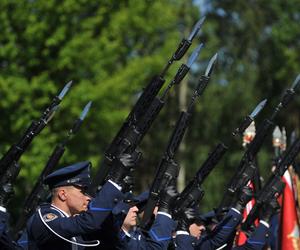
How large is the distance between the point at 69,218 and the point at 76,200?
39cm

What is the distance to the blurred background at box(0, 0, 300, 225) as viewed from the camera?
→ 21766 mm

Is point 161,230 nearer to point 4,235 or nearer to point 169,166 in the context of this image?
point 169,166

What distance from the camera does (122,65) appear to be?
84.8 ft

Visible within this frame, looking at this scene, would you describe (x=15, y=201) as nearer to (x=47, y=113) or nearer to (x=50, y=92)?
(x=50, y=92)

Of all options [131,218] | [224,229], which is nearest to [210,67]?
[224,229]

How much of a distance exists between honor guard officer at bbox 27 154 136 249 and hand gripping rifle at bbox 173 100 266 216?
108cm

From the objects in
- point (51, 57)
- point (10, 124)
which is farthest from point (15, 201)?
point (51, 57)

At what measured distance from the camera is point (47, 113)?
8.71m

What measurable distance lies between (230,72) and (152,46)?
6.25 m

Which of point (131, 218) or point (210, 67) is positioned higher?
point (210, 67)

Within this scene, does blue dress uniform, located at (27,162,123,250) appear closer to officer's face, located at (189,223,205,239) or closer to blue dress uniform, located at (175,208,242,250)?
blue dress uniform, located at (175,208,242,250)

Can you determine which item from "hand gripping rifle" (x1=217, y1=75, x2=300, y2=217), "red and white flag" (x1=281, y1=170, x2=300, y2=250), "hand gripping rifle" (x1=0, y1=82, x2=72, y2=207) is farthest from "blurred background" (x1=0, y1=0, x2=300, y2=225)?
"hand gripping rifle" (x1=0, y1=82, x2=72, y2=207)

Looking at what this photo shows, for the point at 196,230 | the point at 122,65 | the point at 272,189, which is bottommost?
the point at 196,230

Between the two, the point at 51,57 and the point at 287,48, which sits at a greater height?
the point at 287,48
